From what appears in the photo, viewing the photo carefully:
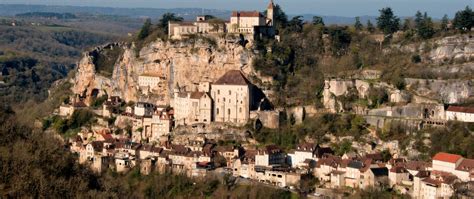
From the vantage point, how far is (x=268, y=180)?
42.4m

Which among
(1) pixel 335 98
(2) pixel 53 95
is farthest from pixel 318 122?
(2) pixel 53 95

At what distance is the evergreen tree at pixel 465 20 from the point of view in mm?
52062

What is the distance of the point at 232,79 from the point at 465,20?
14237 millimetres

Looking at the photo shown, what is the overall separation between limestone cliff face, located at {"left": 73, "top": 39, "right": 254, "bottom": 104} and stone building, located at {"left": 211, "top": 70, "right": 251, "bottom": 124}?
260 centimetres

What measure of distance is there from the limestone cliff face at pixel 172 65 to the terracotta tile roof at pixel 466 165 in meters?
16.1

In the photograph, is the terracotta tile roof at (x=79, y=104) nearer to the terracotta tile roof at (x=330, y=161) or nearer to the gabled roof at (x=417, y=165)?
the terracotta tile roof at (x=330, y=161)

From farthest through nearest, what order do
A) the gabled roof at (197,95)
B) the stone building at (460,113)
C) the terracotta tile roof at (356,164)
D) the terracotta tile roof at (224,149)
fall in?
the gabled roof at (197,95)
the terracotta tile roof at (224,149)
the stone building at (460,113)
the terracotta tile roof at (356,164)

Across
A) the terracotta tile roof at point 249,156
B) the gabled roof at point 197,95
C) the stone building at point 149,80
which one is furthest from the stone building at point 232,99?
the stone building at point 149,80

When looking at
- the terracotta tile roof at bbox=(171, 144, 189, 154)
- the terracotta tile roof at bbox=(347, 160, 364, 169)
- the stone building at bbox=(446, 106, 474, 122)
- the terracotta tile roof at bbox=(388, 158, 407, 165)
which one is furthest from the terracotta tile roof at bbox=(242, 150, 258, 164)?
the stone building at bbox=(446, 106, 474, 122)

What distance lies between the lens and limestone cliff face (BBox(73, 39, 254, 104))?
52.4 meters

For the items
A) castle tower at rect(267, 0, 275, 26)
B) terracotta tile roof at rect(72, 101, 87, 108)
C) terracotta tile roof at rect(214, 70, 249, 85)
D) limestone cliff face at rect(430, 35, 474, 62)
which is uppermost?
castle tower at rect(267, 0, 275, 26)

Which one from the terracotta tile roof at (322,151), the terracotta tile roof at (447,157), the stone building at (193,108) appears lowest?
the terracotta tile roof at (322,151)

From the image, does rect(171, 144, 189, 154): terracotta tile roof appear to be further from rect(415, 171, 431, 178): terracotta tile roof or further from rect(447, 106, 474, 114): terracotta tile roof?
rect(447, 106, 474, 114): terracotta tile roof

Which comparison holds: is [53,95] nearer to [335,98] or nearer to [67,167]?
[335,98]
